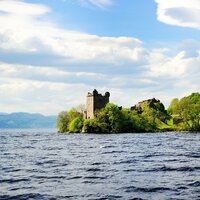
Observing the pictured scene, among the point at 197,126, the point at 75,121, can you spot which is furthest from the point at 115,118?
the point at 197,126

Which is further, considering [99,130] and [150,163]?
[99,130]

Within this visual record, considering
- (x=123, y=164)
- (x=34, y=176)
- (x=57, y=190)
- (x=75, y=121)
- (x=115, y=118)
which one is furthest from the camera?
(x=75, y=121)

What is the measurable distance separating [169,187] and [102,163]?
17.0 m

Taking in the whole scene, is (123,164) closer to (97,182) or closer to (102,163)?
(102,163)

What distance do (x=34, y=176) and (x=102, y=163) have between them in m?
11.9

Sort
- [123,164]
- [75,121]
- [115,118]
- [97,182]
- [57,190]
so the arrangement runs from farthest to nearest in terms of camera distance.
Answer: [75,121] → [115,118] → [123,164] → [97,182] → [57,190]

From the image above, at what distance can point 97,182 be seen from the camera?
3394 cm

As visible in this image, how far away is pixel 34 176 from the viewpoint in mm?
37250

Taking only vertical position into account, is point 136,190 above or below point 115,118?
below

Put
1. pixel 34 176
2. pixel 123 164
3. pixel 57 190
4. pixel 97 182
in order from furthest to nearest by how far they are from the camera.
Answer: pixel 123 164, pixel 34 176, pixel 97 182, pixel 57 190

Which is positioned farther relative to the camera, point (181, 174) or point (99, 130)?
point (99, 130)

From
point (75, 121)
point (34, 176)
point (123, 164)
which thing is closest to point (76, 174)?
point (34, 176)

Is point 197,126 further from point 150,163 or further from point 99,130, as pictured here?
point 150,163

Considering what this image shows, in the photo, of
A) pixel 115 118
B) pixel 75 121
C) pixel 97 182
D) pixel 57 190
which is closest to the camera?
pixel 57 190
